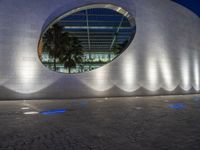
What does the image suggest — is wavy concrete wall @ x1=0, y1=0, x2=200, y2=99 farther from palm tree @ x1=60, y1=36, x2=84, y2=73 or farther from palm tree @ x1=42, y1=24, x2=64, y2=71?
palm tree @ x1=60, y1=36, x2=84, y2=73

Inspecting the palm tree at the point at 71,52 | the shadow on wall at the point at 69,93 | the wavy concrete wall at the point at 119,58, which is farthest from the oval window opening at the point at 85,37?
the shadow on wall at the point at 69,93

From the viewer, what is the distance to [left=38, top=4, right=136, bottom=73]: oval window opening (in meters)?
23.7

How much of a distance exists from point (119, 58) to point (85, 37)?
872cm

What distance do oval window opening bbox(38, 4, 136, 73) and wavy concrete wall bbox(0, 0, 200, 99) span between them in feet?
11.8

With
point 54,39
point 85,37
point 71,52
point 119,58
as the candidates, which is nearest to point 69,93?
point 119,58

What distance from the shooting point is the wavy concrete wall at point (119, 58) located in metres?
16.5

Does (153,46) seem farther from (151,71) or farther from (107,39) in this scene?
(107,39)

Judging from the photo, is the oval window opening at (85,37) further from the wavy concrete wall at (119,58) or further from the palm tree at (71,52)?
the wavy concrete wall at (119,58)

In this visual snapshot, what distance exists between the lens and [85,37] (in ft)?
87.2

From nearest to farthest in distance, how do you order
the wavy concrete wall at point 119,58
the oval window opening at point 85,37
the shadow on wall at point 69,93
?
the shadow on wall at point 69,93 < the wavy concrete wall at point 119,58 < the oval window opening at point 85,37

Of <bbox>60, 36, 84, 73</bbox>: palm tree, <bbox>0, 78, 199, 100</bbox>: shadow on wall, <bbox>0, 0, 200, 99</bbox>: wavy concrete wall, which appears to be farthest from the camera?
<bbox>60, 36, 84, 73</bbox>: palm tree

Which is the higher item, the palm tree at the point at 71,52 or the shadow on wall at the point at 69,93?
the palm tree at the point at 71,52

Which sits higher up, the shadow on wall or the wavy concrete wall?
the wavy concrete wall

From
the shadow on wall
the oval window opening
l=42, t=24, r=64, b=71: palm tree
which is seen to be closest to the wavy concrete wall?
the shadow on wall
